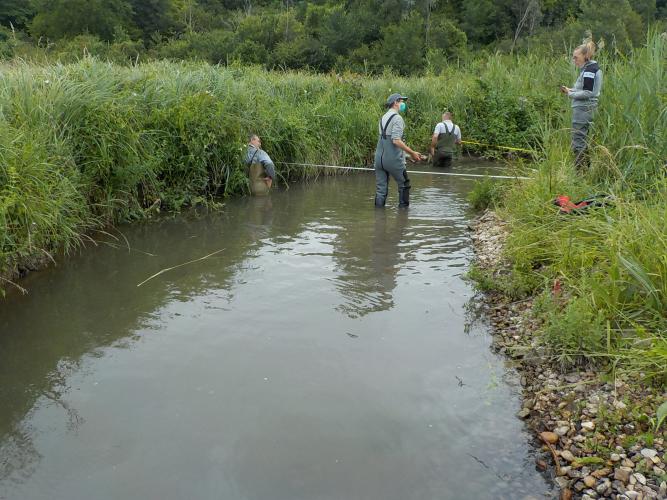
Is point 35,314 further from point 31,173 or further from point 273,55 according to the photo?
point 273,55

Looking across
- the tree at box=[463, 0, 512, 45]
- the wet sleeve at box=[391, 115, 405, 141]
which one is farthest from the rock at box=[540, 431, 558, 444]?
the tree at box=[463, 0, 512, 45]

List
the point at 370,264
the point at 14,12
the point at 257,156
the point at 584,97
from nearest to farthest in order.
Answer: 1. the point at 370,264
2. the point at 584,97
3. the point at 257,156
4. the point at 14,12

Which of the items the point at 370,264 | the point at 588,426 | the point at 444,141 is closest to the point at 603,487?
the point at 588,426

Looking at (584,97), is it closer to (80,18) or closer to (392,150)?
(392,150)

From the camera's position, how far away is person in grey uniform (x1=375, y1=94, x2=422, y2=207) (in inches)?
402

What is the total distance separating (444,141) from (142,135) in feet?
29.1

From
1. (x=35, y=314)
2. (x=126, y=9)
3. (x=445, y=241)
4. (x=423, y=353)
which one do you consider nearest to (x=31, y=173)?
(x=35, y=314)

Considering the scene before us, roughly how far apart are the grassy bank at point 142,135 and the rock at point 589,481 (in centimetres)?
551

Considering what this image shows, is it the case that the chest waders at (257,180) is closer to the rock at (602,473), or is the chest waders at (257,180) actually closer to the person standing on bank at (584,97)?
the person standing on bank at (584,97)

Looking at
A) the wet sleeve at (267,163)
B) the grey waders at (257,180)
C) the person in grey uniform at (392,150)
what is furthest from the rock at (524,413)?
the grey waders at (257,180)

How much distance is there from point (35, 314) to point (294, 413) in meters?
3.38

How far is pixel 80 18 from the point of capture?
57.3 meters

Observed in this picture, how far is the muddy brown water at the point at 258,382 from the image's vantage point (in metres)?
3.82

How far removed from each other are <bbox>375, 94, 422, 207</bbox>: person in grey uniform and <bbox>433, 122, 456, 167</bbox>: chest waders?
216 inches
